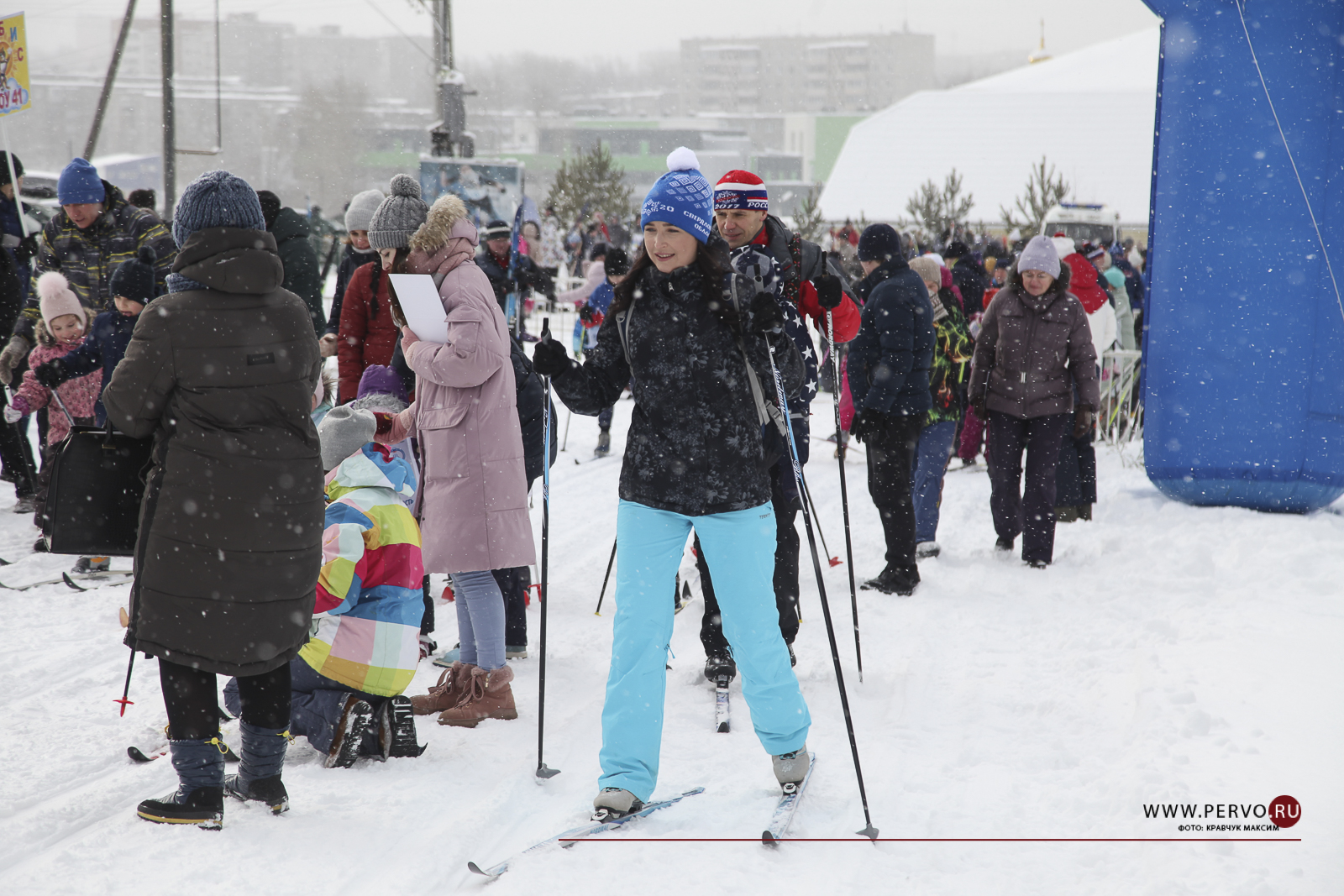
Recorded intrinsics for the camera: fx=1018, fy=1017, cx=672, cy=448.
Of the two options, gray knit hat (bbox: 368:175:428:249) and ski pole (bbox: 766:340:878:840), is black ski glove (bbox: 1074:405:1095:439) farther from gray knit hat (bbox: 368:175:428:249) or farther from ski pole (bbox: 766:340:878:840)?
gray knit hat (bbox: 368:175:428:249)

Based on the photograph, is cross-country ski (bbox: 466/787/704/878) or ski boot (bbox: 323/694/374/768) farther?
ski boot (bbox: 323/694/374/768)

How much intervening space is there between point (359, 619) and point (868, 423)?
3320 millimetres

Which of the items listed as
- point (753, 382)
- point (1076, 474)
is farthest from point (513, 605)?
point (1076, 474)

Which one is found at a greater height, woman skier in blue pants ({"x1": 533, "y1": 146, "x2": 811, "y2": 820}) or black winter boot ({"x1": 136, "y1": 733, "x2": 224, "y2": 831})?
woman skier in blue pants ({"x1": 533, "y1": 146, "x2": 811, "y2": 820})

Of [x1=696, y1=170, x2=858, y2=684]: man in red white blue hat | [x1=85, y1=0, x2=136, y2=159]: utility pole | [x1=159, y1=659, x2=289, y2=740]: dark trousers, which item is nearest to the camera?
[x1=159, y1=659, x2=289, y2=740]: dark trousers

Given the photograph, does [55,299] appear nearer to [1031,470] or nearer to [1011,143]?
[1031,470]

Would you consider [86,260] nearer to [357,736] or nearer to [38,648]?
[38,648]

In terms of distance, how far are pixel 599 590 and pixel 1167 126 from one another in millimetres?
5002

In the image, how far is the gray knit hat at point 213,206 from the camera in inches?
113

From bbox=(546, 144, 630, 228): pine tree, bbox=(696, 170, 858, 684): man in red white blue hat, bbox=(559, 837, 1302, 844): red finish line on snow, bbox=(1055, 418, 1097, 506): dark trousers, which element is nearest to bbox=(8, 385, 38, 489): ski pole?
bbox=(696, 170, 858, 684): man in red white blue hat

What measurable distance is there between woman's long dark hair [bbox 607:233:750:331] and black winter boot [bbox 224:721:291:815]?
1.66m

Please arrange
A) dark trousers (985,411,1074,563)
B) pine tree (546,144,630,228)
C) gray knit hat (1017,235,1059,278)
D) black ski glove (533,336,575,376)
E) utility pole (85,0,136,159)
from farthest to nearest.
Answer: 1. pine tree (546,144,630,228)
2. utility pole (85,0,136,159)
3. dark trousers (985,411,1074,563)
4. gray knit hat (1017,235,1059,278)
5. black ski glove (533,336,575,376)

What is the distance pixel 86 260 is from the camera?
6.23 m

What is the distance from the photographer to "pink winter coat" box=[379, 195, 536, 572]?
3859 mm
